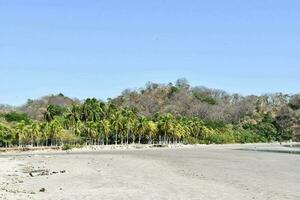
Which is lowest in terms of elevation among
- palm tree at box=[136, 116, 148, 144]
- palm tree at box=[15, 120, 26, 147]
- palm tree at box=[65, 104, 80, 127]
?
palm tree at box=[15, 120, 26, 147]

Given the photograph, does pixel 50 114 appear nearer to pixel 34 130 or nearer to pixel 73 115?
pixel 73 115

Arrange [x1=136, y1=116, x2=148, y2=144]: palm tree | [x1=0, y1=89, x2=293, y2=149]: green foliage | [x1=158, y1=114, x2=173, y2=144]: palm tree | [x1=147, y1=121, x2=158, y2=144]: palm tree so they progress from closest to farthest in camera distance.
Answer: [x1=0, y1=89, x2=293, y2=149]: green foliage → [x1=136, y1=116, x2=148, y2=144]: palm tree → [x1=147, y1=121, x2=158, y2=144]: palm tree → [x1=158, y1=114, x2=173, y2=144]: palm tree

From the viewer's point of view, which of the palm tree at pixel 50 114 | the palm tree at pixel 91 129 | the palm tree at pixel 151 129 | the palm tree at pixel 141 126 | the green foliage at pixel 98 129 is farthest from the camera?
the palm tree at pixel 50 114

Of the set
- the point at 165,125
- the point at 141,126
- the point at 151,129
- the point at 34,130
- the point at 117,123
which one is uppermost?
the point at 117,123

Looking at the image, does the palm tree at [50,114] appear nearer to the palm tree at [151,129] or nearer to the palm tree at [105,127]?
the palm tree at [105,127]

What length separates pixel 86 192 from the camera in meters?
26.3

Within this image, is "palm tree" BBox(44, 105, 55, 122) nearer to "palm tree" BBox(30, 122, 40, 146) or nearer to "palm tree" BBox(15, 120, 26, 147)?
"palm tree" BBox(30, 122, 40, 146)

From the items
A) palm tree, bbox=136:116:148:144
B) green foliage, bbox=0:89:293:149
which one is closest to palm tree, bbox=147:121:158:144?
green foliage, bbox=0:89:293:149

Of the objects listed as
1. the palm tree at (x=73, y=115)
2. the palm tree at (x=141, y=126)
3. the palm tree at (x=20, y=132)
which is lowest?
the palm tree at (x=20, y=132)

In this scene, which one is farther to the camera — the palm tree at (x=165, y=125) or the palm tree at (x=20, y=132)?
the palm tree at (x=165, y=125)

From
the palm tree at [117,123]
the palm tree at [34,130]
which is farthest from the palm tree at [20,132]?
the palm tree at [117,123]

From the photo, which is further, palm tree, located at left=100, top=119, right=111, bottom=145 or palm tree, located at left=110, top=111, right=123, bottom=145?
palm tree, located at left=110, top=111, right=123, bottom=145

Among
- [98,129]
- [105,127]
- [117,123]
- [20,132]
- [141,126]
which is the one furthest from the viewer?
[141,126]

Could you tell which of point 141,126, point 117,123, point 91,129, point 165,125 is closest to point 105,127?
point 91,129
